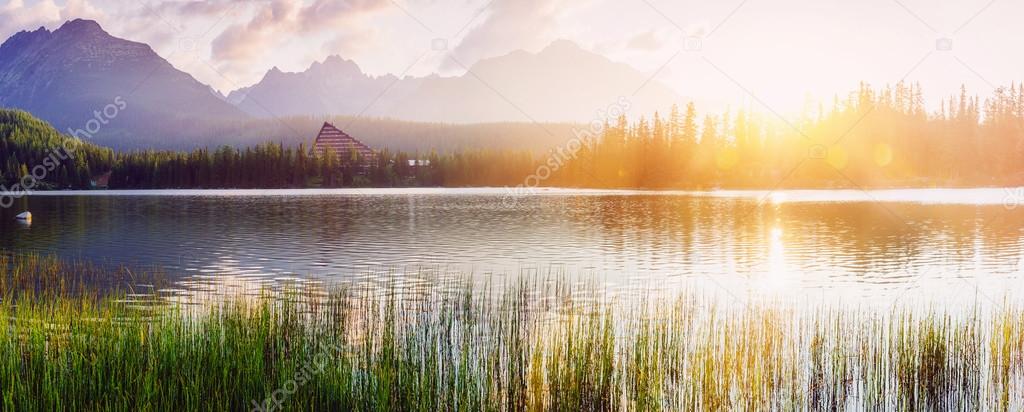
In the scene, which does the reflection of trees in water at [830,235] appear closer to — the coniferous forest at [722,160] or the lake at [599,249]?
the lake at [599,249]

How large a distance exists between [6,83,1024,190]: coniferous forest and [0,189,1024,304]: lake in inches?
3597

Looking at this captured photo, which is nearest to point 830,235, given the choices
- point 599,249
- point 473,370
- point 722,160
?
point 599,249

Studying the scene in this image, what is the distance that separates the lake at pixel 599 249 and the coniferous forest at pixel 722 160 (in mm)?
91368

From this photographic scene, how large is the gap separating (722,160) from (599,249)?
5182 inches

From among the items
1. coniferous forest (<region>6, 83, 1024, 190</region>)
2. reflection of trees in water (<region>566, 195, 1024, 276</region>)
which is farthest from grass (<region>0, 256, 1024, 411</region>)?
coniferous forest (<region>6, 83, 1024, 190</region>)

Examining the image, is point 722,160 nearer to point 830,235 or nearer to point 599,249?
point 830,235

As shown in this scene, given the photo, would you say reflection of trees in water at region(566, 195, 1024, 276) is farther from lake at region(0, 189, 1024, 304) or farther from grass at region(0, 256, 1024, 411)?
grass at region(0, 256, 1024, 411)

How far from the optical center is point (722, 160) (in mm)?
164250

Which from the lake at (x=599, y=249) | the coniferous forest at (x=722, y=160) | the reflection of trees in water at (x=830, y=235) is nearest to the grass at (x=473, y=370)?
the lake at (x=599, y=249)

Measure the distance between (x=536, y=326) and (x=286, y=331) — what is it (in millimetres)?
6122

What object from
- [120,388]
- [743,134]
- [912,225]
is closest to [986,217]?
[912,225]

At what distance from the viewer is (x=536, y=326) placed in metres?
18.2

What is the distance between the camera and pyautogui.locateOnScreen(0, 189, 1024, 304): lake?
92.9 feet

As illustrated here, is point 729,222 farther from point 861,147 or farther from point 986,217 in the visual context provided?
point 861,147
